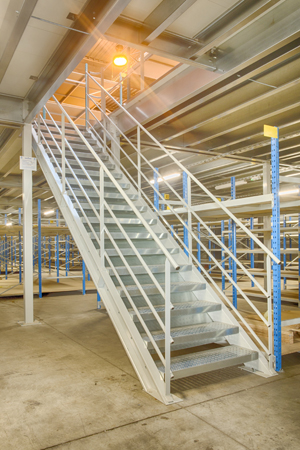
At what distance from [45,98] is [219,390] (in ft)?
13.2

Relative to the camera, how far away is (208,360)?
10.6 feet

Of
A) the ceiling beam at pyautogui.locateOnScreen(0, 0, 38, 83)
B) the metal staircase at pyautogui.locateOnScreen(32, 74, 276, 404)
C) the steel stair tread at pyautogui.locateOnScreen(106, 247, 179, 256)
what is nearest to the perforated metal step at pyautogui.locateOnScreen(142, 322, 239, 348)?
the metal staircase at pyautogui.locateOnScreen(32, 74, 276, 404)

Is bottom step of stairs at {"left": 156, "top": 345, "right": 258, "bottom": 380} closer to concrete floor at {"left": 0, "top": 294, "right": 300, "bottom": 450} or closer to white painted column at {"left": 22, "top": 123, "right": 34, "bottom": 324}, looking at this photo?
concrete floor at {"left": 0, "top": 294, "right": 300, "bottom": 450}

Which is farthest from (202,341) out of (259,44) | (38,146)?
(38,146)

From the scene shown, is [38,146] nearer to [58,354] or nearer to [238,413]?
[58,354]

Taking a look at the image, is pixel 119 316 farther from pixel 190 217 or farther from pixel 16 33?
pixel 16 33

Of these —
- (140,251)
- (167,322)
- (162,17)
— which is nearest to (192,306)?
(140,251)

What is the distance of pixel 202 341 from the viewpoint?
3479mm

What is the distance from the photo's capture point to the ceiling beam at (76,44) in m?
2.91

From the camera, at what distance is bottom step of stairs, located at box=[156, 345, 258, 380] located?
3.00m

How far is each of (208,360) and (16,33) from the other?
368cm

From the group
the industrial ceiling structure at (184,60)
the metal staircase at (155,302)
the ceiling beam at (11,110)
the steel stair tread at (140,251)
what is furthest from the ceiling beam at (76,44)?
the steel stair tread at (140,251)

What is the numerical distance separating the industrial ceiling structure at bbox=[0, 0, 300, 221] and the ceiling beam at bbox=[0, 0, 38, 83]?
0.03ft

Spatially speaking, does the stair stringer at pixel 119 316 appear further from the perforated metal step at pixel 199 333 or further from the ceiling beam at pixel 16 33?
the ceiling beam at pixel 16 33
